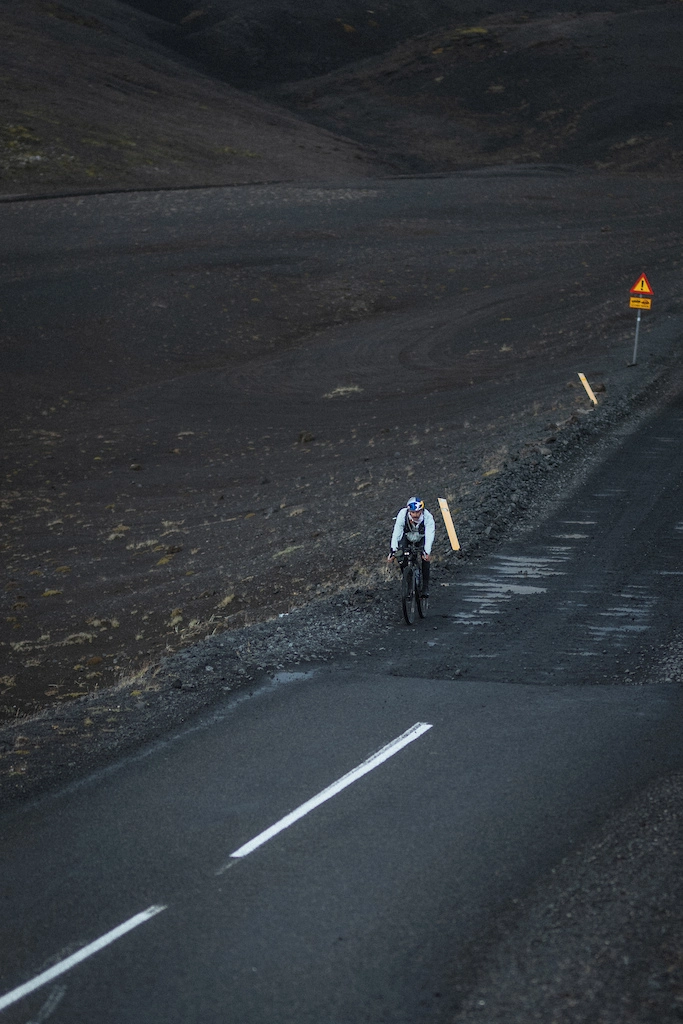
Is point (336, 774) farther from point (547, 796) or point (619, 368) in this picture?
point (619, 368)

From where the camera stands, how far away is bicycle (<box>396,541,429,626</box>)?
13805 mm

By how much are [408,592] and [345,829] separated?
5.39 metres

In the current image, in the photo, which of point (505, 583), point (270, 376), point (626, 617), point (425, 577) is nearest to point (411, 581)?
point (425, 577)

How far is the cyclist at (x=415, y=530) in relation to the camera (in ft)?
46.7

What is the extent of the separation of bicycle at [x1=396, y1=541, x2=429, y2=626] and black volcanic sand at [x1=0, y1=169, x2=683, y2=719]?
1610 mm

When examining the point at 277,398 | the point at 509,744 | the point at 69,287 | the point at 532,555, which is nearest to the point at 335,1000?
the point at 509,744

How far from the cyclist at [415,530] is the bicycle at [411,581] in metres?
0.08

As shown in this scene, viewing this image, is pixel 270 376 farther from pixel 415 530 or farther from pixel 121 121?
pixel 121 121

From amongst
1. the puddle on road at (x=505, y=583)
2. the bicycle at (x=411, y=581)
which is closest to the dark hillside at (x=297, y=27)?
the puddle on road at (x=505, y=583)

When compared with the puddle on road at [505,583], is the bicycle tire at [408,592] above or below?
above

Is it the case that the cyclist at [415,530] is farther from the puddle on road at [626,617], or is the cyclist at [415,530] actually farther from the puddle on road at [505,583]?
the puddle on road at [626,617]

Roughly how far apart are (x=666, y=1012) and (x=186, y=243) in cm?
4635

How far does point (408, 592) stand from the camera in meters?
13.8

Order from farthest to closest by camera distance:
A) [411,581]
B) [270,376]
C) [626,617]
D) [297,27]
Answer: [297,27] < [270,376] < [626,617] < [411,581]
